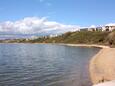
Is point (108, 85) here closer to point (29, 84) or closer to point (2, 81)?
point (29, 84)

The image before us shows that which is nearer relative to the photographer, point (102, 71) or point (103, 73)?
point (103, 73)

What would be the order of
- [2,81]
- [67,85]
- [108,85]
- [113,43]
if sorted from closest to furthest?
[108,85] < [67,85] < [2,81] < [113,43]

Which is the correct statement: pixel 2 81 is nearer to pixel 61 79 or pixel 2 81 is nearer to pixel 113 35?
pixel 61 79

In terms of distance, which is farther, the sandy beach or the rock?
the rock

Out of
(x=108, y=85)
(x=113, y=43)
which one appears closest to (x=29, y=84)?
(x=108, y=85)

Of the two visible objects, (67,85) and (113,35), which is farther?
(113,35)

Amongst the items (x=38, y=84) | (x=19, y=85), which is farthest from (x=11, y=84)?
(x=38, y=84)

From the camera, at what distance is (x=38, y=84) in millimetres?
30578

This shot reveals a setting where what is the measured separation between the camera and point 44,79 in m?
34.1

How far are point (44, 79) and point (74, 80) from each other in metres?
4.29

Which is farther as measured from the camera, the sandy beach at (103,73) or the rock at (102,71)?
the rock at (102,71)

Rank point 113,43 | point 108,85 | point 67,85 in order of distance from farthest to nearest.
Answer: point 113,43 → point 67,85 → point 108,85

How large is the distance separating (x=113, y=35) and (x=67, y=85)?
113 m

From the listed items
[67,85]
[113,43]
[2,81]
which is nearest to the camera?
[67,85]
